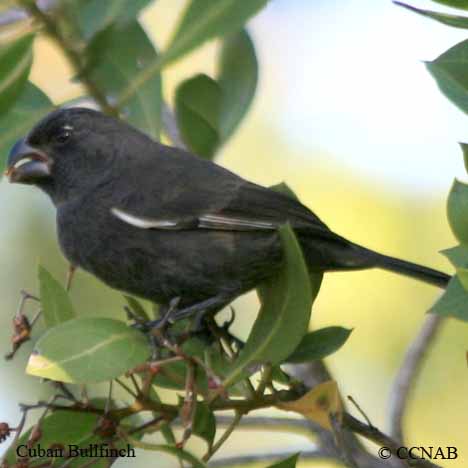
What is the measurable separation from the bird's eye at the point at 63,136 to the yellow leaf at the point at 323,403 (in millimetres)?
2281

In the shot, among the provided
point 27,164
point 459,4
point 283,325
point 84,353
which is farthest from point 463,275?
point 27,164

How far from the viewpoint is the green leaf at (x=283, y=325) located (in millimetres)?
3145

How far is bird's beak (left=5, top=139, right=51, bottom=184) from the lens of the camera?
464 cm

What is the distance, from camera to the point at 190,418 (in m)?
2.90

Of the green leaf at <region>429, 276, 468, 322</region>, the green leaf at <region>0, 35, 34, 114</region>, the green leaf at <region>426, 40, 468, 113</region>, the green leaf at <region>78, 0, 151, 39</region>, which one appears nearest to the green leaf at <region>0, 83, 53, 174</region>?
the green leaf at <region>78, 0, 151, 39</region>

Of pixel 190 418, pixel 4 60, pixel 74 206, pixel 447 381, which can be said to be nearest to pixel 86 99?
pixel 74 206

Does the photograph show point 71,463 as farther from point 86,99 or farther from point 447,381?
point 447,381

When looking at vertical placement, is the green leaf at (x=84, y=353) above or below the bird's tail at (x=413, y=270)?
above

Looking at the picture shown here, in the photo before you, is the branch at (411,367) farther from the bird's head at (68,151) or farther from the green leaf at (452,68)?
the bird's head at (68,151)

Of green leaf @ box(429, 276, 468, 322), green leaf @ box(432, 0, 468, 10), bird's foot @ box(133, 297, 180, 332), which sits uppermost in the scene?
green leaf @ box(432, 0, 468, 10)

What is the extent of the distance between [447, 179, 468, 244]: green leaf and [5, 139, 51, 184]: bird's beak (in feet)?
7.23

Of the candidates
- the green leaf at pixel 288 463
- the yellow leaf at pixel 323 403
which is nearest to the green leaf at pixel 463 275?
the yellow leaf at pixel 323 403

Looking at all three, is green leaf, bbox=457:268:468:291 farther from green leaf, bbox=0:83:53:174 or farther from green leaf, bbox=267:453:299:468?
green leaf, bbox=0:83:53:174

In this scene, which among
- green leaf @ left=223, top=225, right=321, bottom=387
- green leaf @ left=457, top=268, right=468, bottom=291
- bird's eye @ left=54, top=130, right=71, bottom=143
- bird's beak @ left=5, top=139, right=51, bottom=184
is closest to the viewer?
green leaf @ left=457, top=268, right=468, bottom=291
